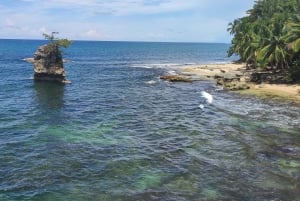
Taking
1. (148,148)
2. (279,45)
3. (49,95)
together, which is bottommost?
(148,148)

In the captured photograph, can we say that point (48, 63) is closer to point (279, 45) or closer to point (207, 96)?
point (207, 96)

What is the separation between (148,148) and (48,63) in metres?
51.5

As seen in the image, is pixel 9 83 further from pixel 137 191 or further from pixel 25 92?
pixel 137 191

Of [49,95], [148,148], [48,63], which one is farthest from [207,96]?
[48,63]

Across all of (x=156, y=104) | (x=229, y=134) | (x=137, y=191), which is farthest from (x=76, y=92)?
(x=137, y=191)

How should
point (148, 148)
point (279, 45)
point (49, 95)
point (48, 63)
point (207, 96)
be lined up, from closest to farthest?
point (148, 148)
point (207, 96)
point (49, 95)
point (279, 45)
point (48, 63)

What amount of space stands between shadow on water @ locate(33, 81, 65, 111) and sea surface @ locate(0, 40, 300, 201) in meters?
0.17

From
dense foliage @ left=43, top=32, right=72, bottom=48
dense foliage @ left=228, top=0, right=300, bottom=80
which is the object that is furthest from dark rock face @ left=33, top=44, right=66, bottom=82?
dense foliage @ left=228, top=0, right=300, bottom=80

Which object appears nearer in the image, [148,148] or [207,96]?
[148,148]

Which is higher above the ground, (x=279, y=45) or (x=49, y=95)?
(x=279, y=45)

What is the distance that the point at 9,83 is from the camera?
87.6m

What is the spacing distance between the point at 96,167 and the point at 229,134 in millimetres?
17596

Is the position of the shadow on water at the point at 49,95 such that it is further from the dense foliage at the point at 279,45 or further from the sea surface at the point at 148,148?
the dense foliage at the point at 279,45

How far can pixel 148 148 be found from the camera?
39.1 m
